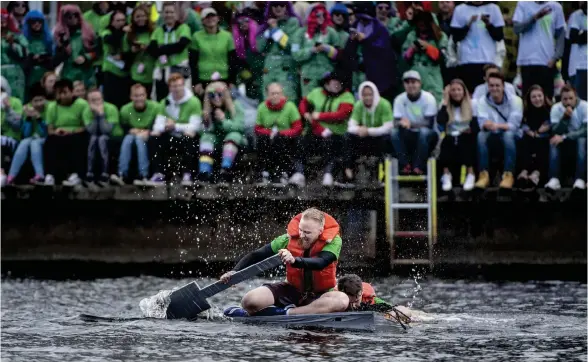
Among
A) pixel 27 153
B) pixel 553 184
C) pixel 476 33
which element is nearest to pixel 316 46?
pixel 476 33

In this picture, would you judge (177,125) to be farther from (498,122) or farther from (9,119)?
(498,122)

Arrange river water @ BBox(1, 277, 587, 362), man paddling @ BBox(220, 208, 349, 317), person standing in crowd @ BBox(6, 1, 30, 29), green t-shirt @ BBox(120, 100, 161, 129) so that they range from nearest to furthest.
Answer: river water @ BBox(1, 277, 587, 362)
man paddling @ BBox(220, 208, 349, 317)
green t-shirt @ BBox(120, 100, 161, 129)
person standing in crowd @ BBox(6, 1, 30, 29)

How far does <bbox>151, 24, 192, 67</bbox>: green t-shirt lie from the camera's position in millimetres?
25172

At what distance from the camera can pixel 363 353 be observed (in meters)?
16.2

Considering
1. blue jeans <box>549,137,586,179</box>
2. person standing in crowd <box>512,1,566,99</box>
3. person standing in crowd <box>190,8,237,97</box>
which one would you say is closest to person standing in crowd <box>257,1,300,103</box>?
person standing in crowd <box>190,8,237,97</box>

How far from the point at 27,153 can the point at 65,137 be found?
2.18 ft

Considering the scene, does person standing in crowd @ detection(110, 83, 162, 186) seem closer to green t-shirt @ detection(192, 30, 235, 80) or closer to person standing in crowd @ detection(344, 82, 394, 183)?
green t-shirt @ detection(192, 30, 235, 80)

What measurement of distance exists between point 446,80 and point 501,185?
5.91ft

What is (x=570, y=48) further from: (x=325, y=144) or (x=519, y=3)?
(x=325, y=144)

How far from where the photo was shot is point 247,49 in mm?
24984

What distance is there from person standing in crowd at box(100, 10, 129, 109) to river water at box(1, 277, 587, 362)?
12.5ft

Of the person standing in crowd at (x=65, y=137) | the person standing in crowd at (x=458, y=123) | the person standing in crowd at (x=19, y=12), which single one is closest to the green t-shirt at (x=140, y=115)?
the person standing in crowd at (x=65, y=137)

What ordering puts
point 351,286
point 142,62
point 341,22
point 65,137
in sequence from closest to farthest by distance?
1. point 351,286
2. point 341,22
3. point 142,62
4. point 65,137

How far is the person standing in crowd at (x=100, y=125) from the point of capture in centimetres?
2553
